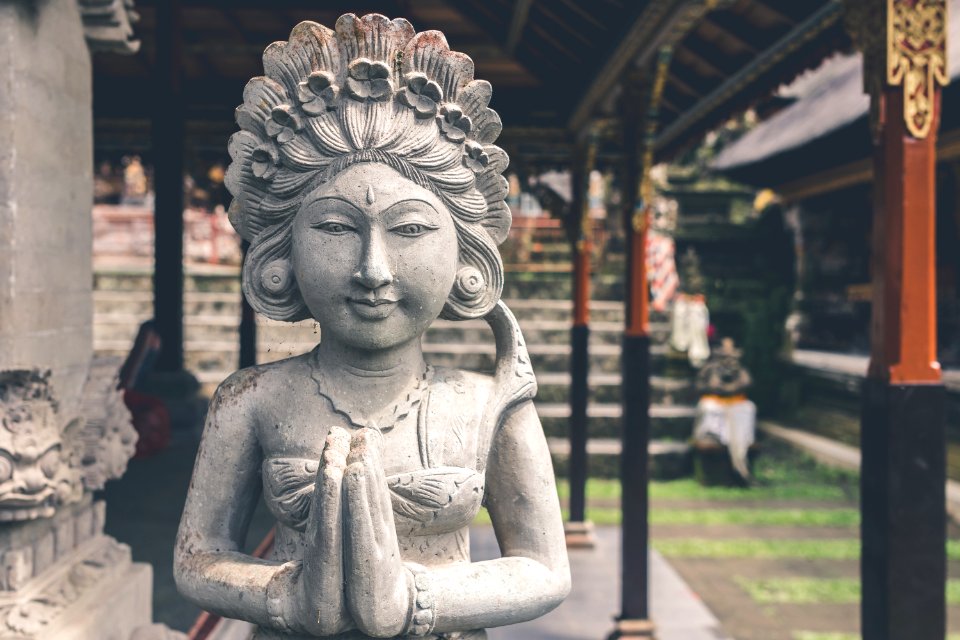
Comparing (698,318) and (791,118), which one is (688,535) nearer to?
(698,318)

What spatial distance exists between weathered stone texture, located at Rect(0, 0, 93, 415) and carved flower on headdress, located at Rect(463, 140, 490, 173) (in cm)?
131

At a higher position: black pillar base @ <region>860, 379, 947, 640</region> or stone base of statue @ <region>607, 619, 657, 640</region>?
black pillar base @ <region>860, 379, 947, 640</region>

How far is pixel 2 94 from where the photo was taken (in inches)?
90.2

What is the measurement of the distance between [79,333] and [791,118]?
1060 cm

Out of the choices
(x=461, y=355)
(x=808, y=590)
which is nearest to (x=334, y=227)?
(x=808, y=590)

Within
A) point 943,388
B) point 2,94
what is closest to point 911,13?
point 943,388

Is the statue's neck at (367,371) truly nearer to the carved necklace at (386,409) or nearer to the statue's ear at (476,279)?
the carved necklace at (386,409)

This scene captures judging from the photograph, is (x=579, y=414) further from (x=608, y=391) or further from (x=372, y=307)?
(x=372, y=307)

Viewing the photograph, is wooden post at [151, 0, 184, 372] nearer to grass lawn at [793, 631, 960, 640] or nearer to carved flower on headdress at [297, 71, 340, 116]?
carved flower on headdress at [297, 71, 340, 116]

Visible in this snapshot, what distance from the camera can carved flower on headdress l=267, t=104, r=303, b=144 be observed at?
1.82 metres

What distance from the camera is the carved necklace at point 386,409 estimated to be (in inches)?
72.8

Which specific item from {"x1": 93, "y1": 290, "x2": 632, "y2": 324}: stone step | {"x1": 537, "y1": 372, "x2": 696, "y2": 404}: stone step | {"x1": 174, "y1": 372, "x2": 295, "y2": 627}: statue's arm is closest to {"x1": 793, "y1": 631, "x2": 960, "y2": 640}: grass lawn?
{"x1": 174, "y1": 372, "x2": 295, "y2": 627}: statue's arm

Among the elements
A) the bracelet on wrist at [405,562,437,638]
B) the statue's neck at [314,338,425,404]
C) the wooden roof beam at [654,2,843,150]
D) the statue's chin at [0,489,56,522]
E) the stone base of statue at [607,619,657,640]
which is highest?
the wooden roof beam at [654,2,843,150]

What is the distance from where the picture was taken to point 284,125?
1.83 m
